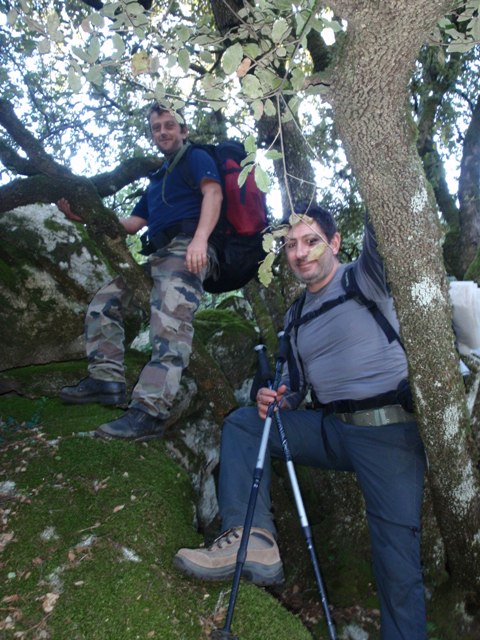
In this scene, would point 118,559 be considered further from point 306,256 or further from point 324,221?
point 324,221

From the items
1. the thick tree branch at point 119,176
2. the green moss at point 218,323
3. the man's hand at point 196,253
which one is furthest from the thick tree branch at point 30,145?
the green moss at point 218,323

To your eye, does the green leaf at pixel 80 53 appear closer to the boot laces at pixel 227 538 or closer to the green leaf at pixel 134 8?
the green leaf at pixel 134 8

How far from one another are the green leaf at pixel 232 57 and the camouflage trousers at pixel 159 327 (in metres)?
2.92

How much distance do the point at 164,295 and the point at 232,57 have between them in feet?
9.75

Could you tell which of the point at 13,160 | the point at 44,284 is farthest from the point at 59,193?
the point at 44,284

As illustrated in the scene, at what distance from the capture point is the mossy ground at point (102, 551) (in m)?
3.12

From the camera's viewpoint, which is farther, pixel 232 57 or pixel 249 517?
pixel 249 517

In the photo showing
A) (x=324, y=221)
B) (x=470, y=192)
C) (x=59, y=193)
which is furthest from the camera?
(x=470, y=192)

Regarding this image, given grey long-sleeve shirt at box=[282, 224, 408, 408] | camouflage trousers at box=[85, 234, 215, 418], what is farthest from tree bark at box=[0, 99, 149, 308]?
grey long-sleeve shirt at box=[282, 224, 408, 408]

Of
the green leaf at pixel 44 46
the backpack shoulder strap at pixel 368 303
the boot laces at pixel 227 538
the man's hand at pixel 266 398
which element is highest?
the green leaf at pixel 44 46

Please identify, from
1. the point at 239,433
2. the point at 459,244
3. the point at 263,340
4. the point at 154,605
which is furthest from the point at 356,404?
the point at 459,244

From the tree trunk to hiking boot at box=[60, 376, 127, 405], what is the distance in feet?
10.4

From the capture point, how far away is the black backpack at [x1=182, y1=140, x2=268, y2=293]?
5.42 metres

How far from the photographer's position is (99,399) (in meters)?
5.65
